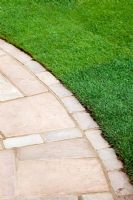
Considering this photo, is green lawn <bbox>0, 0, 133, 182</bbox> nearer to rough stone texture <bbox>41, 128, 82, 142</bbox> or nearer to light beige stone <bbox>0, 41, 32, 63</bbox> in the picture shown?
light beige stone <bbox>0, 41, 32, 63</bbox>

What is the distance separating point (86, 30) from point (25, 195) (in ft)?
12.3

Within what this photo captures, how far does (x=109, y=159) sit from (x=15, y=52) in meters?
2.68

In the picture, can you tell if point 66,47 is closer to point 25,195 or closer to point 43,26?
point 43,26

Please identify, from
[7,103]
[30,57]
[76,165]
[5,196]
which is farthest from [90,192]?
[30,57]

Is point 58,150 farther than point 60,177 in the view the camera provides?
Yes

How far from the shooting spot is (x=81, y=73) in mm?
5941

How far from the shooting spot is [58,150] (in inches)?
181

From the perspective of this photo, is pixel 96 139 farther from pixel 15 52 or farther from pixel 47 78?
pixel 15 52

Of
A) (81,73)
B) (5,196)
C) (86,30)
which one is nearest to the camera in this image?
(5,196)

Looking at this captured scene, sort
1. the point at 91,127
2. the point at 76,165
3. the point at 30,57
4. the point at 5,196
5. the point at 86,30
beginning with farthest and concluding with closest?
the point at 86,30 → the point at 30,57 → the point at 91,127 → the point at 76,165 → the point at 5,196

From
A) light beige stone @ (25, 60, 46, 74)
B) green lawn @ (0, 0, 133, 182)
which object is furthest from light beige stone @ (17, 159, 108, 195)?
light beige stone @ (25, 60, 46, 74)

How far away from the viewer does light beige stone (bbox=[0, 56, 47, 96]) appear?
5645 mm

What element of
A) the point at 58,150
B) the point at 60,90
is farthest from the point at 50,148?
the point at 60,90

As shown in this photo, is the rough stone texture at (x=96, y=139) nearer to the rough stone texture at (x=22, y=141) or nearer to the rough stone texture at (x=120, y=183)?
the rough stone texture at (x=120, y=183)
